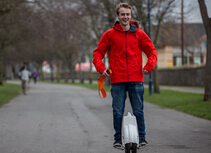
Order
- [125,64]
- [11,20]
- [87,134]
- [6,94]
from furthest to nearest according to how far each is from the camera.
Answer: [11,20], [6,94], [87,134], [125,64]

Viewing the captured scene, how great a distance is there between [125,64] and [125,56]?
10 cm

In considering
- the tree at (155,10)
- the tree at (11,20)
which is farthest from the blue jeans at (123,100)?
the tree at (155,10)

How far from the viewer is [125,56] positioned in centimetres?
486

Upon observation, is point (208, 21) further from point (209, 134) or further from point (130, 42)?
point (130, 42)

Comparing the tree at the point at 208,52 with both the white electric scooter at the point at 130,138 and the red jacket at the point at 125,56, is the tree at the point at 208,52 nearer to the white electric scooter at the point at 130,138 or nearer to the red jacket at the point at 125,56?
the red jacket at the point at 125,56

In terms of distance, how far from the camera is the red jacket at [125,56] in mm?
4840

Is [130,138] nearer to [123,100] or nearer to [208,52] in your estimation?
[123,100]

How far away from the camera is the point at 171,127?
8188 mm

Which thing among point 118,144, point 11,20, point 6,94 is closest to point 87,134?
point 118,144

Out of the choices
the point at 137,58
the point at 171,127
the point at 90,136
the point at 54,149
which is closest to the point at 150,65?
the point at 137,58

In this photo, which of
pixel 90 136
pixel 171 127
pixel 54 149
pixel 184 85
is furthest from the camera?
pixel 184 85

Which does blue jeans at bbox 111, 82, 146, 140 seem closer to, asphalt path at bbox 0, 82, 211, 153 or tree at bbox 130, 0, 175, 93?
asphalt path at bbox 0, 82, 211, 153

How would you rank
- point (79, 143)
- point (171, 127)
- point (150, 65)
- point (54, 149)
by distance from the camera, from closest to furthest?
1. point (150, 65)
2. point (54, 149)
3. point (79, 143)
4. point (171, 127)

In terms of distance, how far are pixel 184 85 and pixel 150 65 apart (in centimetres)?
2719
